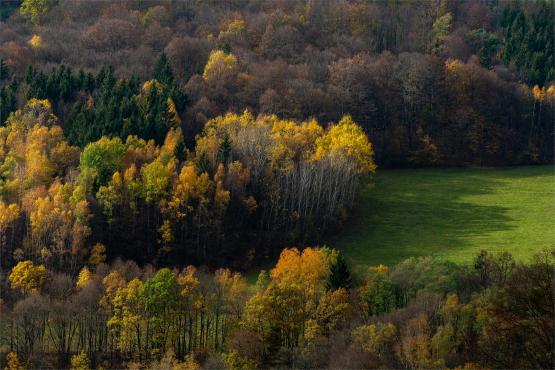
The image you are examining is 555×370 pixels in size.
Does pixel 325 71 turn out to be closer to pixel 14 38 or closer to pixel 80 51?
pixel 80 51

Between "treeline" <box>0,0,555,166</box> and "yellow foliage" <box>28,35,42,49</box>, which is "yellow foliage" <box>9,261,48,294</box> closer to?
"treeline" <box>0,0,555,166</box>

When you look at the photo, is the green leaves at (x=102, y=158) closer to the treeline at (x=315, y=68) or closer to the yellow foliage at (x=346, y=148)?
the treeline at (x=315, y=68)

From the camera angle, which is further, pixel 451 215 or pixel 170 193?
pixel 451 215

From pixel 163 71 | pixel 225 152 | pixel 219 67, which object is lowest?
pixel 225 152

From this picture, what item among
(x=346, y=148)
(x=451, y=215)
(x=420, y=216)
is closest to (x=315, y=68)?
(x=346, y=148)

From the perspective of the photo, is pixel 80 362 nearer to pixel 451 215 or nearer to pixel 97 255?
pixel 97 255

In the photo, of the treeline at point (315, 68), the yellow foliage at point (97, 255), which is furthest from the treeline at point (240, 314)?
the treeline at point (315, 68)

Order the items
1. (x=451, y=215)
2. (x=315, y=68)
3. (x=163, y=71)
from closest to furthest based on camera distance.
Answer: (x=451, y=215), (x=163, y=71), (x=315, y=68)
